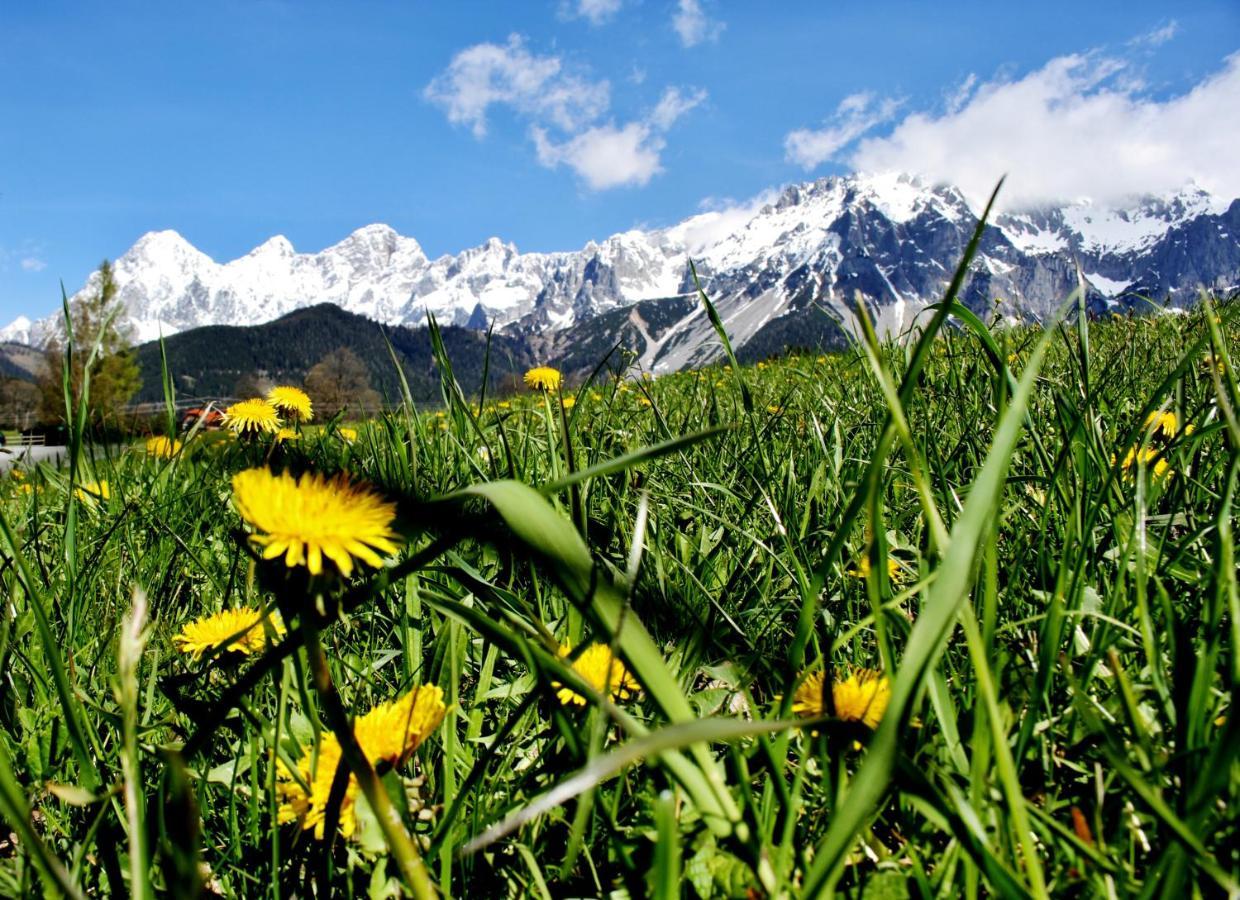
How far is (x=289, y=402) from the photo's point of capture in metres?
2.09

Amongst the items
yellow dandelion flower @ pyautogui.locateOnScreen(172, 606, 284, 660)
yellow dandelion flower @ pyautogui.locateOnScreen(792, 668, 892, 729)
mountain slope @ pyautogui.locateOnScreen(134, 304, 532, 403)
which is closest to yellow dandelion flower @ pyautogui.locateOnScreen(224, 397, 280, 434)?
yellow dandelion flower @ pyautogui.locateOnScreen(172, 606, 284, 660)

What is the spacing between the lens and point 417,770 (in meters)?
0.91

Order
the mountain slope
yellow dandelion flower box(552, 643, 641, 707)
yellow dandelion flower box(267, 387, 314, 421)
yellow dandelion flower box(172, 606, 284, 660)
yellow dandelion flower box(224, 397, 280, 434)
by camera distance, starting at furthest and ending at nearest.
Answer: the mountain slope → yellow dandelion flower box(267, 387, 314, 421) → yellow dandelion flower box(224, 397, 280, 434) → yellow dandelion flower box(172, 606, 284, 660) → yellow dandelion flower box(552, 643, 641, 707)

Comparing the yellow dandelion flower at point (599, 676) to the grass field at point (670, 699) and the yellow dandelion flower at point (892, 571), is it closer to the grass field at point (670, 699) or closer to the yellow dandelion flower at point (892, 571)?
the grass field at point (670, 699)

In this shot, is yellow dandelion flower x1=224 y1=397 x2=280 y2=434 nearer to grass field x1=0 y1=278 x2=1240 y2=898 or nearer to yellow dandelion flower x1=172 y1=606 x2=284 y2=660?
grass field x1=0 y1=278 x2=1240 y2=898

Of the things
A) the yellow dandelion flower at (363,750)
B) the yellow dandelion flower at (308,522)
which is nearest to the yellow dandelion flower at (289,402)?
the yellow dandelion flower at (363,750)

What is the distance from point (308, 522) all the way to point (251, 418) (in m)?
1.62

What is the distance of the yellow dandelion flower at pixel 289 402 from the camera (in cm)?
210

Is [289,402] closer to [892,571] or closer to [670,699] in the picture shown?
[892,571]

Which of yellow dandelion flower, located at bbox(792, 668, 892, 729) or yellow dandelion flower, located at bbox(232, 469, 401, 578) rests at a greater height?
yellow dandelion flower, located at bbox(232, 469, 401, 578)

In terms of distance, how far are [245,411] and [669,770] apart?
1.89 metres

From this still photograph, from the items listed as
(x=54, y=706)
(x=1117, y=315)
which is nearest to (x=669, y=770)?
(x=54, y=706)

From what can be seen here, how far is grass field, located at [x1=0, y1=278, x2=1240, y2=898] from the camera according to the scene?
1.45 ft

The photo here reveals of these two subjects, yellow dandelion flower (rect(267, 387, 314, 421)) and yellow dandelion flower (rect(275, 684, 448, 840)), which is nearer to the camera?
yellow dandelion flower (rect(275, 684, 448, 840))
